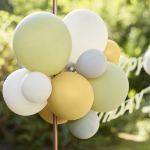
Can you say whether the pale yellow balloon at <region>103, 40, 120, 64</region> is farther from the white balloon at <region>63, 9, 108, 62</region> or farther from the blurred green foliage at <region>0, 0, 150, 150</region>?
the blurred green foliage at <region>0, 0, 150, 150</region>

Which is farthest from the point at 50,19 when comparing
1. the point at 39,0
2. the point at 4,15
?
the point at 39,0

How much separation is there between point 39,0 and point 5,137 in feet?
4.20

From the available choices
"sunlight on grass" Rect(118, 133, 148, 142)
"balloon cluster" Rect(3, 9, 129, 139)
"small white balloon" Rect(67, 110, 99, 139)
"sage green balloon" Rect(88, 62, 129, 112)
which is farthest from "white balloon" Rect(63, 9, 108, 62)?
"sunlight on grass" Rect(118, 133, 148, 142)

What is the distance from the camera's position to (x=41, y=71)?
3.32ft

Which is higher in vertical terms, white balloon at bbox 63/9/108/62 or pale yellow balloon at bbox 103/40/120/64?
white balloon at bbox 63/9/108/62

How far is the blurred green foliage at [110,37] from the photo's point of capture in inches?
112

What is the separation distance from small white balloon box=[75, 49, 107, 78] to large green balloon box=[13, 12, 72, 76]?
0.27 feet

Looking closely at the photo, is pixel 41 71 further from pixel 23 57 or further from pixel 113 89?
pixel 113 89

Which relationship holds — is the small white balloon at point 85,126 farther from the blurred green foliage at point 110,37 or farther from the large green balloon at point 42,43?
the blurred green foliage at point 110,37

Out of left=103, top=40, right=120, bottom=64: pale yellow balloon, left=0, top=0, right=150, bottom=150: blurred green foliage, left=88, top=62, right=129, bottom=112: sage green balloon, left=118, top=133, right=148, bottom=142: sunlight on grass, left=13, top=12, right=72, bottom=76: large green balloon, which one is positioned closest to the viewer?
left=13, top=12, right=72, bottom=76: large green balloon

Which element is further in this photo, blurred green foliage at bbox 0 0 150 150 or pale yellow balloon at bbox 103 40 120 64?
→ blurred green foliage at bbox 0 0 150 150

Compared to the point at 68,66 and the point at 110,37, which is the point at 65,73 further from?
the point at 110,37

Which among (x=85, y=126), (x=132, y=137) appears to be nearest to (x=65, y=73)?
(x=85, y=126)

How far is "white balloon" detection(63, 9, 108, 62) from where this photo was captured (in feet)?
3.69
